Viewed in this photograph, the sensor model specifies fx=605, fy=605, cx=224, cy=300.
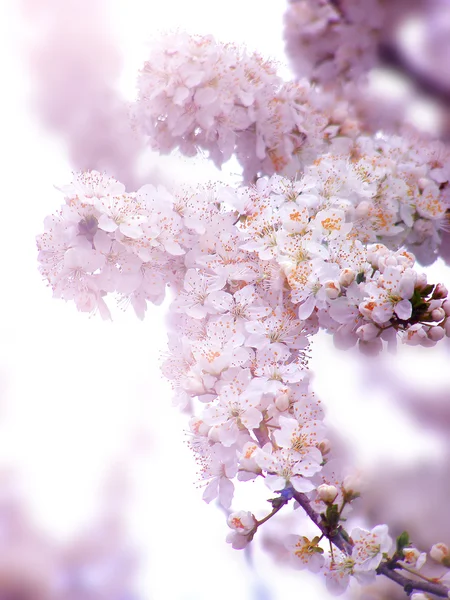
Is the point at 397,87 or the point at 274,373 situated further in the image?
the point at 397,87

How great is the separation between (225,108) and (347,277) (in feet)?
1.58

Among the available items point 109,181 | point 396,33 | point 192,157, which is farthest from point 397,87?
point 109,181

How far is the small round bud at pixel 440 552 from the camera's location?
2.62 ft

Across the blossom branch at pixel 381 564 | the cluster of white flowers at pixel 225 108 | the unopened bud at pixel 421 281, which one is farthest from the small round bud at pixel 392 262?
the cluster of white flowers at pixel 225 108

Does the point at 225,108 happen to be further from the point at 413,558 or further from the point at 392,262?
the point at 413,558

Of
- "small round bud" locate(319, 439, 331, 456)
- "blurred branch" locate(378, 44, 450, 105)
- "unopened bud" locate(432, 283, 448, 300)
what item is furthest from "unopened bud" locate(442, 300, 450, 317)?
"blurred branch" locate(378, 44, 450, 105)

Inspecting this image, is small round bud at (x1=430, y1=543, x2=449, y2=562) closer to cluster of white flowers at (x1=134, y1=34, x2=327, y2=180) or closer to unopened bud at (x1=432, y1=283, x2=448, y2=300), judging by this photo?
unopened bud at (x1=432, y1=283, x2=448, y2=300)

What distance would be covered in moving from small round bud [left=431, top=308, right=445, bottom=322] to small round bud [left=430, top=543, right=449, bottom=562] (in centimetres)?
30

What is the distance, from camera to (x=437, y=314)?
2.67 feet

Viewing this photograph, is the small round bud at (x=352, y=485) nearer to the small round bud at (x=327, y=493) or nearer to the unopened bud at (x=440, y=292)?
the small round bud at (x=327, y=493)

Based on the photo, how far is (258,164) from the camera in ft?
4.27

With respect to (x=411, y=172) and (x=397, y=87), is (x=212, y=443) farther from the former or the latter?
(x=397, y=87)

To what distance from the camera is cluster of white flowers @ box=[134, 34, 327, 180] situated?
113 centimetres

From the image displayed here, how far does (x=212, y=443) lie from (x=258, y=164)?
26.7 inches
